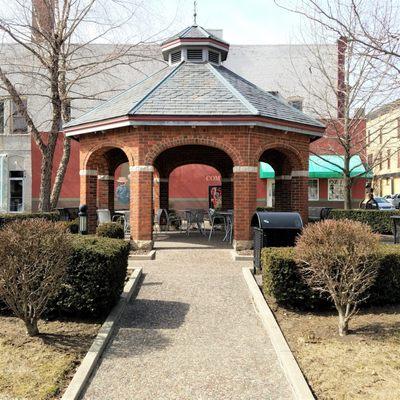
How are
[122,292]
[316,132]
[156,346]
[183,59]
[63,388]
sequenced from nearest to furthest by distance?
[63,388] → [156,346] → [122,292] → [316,132] → [183,59]

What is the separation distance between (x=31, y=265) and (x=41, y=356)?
111cm

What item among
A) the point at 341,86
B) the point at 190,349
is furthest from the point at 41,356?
the point at 341,86

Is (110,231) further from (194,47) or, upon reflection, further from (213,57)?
(213,57)

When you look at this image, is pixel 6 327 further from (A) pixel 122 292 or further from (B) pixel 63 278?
(A) pixel 122 292

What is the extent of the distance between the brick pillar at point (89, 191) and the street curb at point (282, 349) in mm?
7567

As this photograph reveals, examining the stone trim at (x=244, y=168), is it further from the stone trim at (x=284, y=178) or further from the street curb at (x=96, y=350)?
the street curb at (x=96, y=350)

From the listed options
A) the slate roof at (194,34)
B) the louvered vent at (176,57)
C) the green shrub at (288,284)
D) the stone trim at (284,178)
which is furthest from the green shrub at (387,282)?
the louvered vent at (176,57)

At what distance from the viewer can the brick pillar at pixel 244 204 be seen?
12.2 m

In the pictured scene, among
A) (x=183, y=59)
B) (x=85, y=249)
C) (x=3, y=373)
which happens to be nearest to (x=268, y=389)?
(x=3, y=373)

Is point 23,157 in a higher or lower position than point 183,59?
lower

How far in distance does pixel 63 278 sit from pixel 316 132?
9903 mm

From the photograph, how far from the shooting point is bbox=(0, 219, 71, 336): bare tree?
216 inches

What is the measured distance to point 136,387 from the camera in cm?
461

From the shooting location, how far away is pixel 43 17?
1664cm
